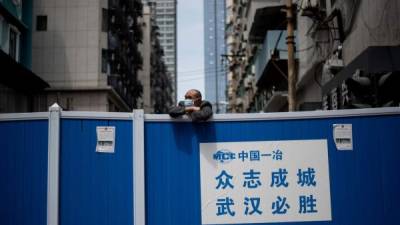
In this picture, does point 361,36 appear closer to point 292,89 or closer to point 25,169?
point 292,89

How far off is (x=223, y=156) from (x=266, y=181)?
54 centimetres

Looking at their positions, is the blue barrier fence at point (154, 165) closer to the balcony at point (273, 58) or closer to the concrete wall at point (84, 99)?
the balcony at point (273, 58)

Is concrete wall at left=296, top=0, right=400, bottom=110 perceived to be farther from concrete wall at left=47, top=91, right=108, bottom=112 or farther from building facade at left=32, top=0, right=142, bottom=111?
building facade at left=32, top=0, right=142, bottom=111

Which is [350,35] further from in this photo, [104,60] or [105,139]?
[104,60]

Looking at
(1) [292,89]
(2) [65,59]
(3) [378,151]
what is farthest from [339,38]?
(2) [65,59]

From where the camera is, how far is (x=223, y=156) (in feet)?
18.6

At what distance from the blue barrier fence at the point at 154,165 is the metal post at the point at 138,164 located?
0.03 feet

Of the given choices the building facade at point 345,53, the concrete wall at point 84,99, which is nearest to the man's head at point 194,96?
the building facade at point 345,53

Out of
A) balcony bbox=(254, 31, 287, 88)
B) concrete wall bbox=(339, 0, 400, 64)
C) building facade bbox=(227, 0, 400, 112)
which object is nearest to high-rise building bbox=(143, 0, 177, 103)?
balcony bbox=(254, 31, 287, 88)

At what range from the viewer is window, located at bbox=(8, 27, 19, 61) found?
84.5 ft

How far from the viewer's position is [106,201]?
5.57 meters

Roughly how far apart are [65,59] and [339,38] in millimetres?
21374

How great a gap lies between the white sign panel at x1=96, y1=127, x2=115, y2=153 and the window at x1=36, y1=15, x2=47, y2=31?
96.6 ft

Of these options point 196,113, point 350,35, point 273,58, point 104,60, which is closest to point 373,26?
point 350,35
